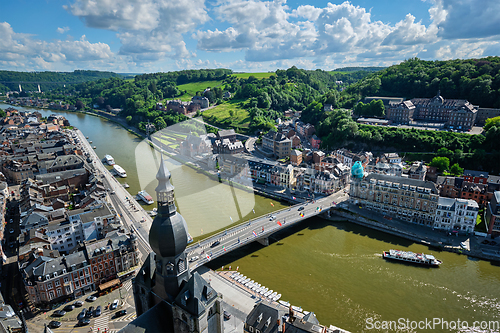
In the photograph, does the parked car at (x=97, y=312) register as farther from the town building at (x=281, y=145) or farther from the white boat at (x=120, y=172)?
the town building at (x=281, y=145)

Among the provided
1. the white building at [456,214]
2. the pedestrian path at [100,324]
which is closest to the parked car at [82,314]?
the pedestrian path at [100,324]

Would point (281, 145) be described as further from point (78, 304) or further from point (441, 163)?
point (78, 304)

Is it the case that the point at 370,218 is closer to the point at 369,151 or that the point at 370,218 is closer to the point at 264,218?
the point at 264,218

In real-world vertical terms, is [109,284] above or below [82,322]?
above

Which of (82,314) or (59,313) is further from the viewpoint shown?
(59,313)

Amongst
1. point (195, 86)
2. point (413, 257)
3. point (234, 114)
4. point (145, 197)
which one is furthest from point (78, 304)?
point (195, 86)

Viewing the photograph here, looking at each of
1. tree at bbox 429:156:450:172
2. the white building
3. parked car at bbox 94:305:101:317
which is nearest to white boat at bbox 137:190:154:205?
parked car at bbox 94:305:101:317
